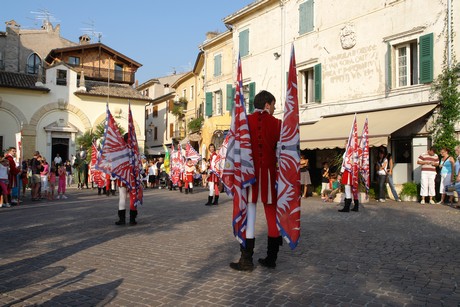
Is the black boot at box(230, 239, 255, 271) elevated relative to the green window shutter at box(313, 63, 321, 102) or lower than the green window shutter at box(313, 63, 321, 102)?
lower

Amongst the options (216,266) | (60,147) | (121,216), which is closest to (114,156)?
(121,216)

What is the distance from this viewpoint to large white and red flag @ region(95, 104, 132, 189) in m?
8.63

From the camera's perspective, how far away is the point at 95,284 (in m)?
4.49

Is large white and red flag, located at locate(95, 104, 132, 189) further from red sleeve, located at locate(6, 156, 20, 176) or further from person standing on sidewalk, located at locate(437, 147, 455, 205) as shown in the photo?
person standing on sidewalk, located at locate(437, 147, 455, 205)

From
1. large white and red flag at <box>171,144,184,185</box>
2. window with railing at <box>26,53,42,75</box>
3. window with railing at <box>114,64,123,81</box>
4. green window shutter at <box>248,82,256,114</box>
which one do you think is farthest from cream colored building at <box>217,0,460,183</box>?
window with railing at <box>26,53,42,75</box>

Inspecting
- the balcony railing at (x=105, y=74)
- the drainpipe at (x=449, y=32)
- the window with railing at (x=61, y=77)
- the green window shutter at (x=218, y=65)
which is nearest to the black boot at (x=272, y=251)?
the drainpipe at (x=449, y=32)

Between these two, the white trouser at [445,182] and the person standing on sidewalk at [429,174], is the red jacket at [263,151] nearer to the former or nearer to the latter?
the white trouser at [445,182]

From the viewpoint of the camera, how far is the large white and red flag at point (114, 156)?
8.63 m

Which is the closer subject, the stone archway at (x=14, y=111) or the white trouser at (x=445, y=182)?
the white trouser at (x=445, y=182)

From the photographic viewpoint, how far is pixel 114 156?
8.75 meters

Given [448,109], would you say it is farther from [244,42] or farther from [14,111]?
[14,111]

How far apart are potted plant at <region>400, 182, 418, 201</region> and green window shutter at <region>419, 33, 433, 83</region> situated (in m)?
4.05

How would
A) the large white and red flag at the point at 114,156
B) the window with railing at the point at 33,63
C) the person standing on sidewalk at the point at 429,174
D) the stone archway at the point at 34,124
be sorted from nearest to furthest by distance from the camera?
the large white and red flag at the point at 114,156
the person standing on sidewalk at the point at 429,174
the stone archway at the point at 34,124
the window with railing at the point at 33,63

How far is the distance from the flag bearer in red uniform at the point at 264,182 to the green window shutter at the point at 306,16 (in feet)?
57.3
